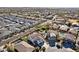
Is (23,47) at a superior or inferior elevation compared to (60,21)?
inferior

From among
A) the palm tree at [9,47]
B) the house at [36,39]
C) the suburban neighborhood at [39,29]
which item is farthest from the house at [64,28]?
the palm tree at [9,47]

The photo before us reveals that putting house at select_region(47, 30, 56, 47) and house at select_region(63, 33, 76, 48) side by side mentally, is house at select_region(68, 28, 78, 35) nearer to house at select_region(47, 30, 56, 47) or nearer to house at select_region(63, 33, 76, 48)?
house at select_region(63, 33, 76, 48)

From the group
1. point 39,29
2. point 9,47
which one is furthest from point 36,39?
point 9,47

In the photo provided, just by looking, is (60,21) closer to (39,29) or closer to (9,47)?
(39,29)

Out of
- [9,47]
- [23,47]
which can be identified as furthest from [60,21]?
[9,47]

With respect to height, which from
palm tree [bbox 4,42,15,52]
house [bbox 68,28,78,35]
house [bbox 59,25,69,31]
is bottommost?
palm tree [bbox 4,42,15,52]

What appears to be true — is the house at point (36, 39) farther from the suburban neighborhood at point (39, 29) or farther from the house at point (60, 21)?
the house at point (60, 21)

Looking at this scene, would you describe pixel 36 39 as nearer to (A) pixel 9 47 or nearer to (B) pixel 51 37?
(B) pixel 51 37

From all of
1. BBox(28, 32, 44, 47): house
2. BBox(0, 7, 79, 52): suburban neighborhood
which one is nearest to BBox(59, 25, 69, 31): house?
BBox(0, 7, 79, 52): suburban neighborhood

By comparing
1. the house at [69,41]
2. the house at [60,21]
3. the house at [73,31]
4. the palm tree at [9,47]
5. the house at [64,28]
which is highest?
the house at [60,21]
